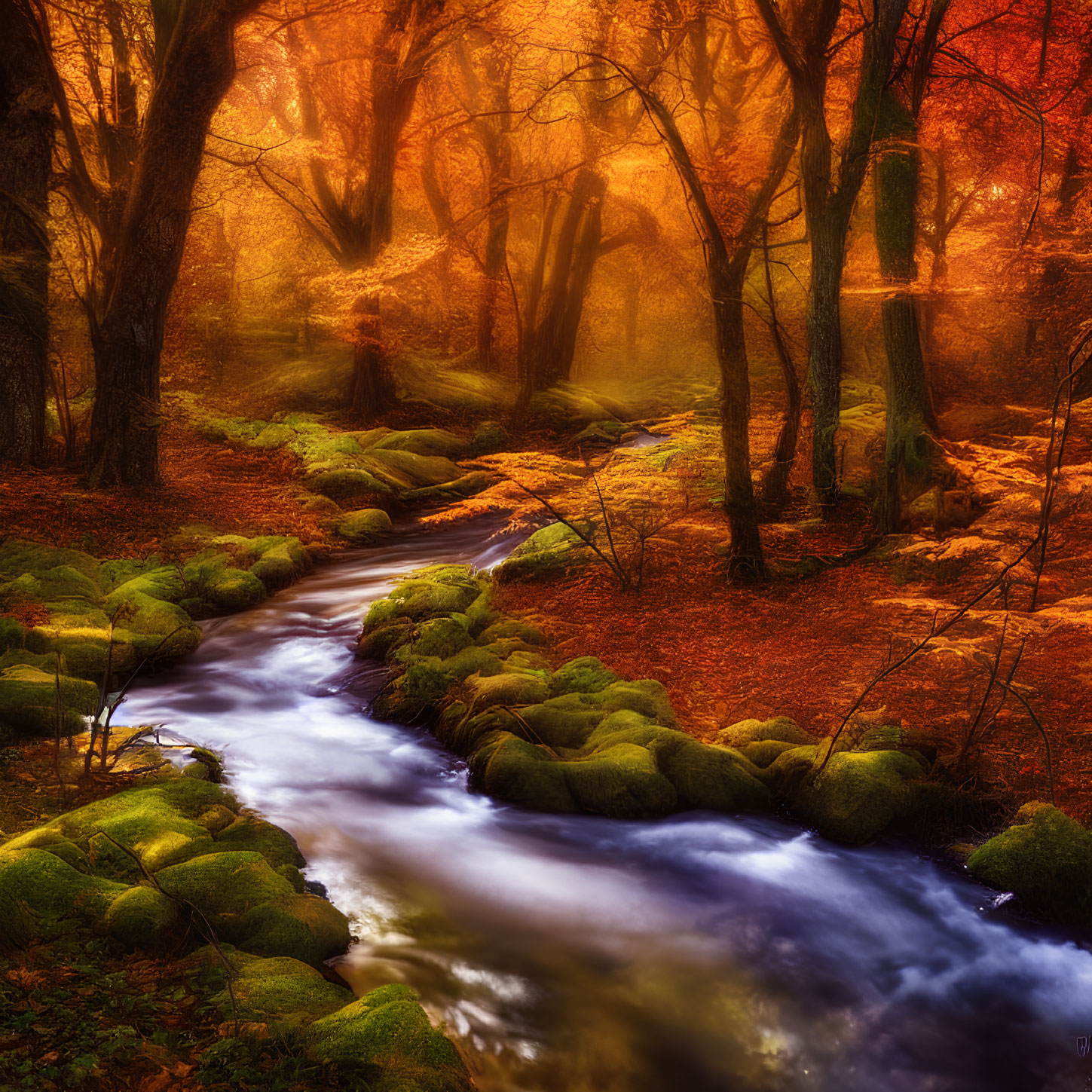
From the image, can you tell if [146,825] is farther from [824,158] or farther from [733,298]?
[824,158]

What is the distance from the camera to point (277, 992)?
3289 mm

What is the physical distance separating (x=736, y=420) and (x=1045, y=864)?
503 cm

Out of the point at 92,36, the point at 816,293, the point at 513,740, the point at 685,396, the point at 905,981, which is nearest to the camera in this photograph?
the point at 905,981

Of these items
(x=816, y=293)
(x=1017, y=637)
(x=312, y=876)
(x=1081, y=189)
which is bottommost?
(x=312, y=876)

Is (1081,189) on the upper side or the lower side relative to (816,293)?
upper

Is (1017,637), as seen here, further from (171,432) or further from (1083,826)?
(171,432)

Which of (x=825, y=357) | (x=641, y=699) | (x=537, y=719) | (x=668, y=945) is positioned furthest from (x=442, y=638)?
(x=825, y=357)

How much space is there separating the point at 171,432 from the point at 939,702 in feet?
49.4

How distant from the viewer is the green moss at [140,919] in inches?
133

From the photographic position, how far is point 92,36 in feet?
43.0

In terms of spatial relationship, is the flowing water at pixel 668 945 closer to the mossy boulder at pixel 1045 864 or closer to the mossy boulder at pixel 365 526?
the mossy boulder at pixel 1045 864

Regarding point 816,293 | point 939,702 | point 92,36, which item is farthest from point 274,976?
point 92,36

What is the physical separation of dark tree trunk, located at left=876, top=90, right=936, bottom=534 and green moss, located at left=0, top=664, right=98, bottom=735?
316 inches

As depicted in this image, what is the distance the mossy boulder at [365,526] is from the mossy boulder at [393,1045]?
10.3 m
